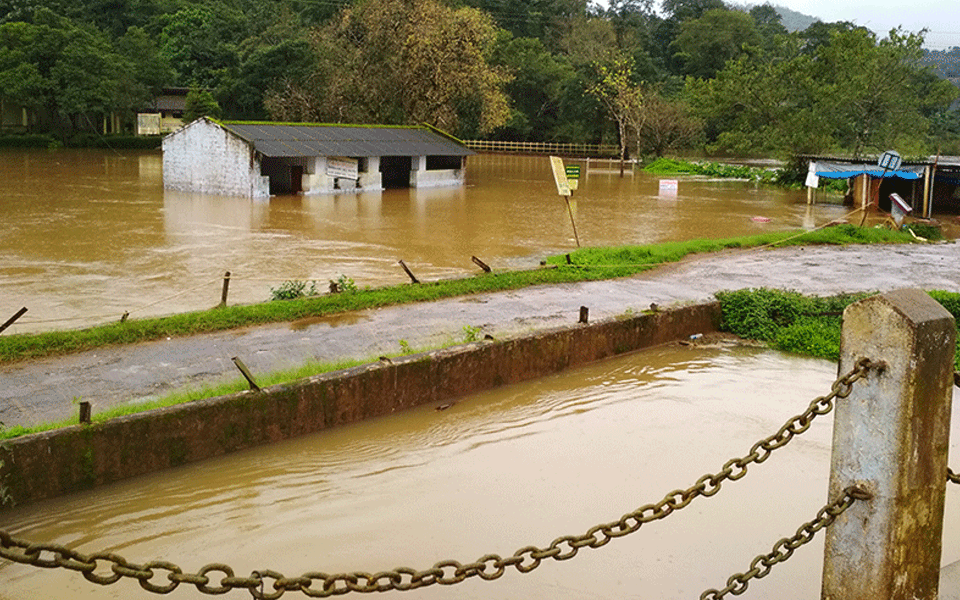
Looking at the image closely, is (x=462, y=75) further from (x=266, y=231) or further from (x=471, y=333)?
(x=471, y=333)

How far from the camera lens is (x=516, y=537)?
23.4 feet

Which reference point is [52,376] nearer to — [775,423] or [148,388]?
[148,388]

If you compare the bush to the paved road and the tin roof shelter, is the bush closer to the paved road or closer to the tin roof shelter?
the tin roof shelter

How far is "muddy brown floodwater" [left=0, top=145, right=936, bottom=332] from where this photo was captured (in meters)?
17.1

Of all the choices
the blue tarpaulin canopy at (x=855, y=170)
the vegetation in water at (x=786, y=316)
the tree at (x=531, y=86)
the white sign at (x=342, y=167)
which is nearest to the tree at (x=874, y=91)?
the blue tarpaulin canopy at (x=855, y=170)

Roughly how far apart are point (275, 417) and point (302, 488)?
3.24 feet

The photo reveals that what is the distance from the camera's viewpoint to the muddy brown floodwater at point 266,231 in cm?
1708

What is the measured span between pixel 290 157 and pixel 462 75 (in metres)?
11.3

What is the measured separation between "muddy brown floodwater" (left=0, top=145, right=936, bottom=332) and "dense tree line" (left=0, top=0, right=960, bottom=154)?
4.96 m

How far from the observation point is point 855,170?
32062mm

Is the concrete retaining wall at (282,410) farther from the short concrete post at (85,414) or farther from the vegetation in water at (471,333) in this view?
the vegetation in water at (471,333)

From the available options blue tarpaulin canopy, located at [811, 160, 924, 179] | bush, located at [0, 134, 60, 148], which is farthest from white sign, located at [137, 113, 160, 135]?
blue tarpaulin canopy, located at [811, 160, 924, 179]

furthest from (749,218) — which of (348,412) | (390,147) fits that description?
(348,412)

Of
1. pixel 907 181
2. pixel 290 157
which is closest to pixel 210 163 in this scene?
pixel 290 157
